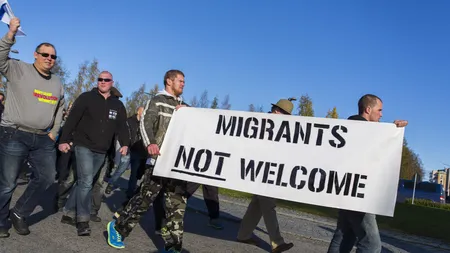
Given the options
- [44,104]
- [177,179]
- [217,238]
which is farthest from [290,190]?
[44,104]

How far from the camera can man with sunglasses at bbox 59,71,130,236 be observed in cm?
547

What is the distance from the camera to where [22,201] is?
5082 millimetres

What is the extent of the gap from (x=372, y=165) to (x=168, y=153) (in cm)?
227

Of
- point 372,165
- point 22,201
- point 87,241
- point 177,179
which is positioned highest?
point 372,165

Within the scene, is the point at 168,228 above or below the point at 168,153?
below

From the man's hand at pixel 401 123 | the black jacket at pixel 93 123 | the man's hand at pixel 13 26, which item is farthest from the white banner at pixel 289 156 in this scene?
the man's hand at pixel 13 26

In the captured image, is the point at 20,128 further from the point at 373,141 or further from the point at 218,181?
the point at 373,141

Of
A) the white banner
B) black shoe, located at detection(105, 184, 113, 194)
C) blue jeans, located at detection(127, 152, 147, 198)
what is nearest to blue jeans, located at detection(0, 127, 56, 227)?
the white banner

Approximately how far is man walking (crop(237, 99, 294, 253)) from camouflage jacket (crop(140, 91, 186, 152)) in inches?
61.5

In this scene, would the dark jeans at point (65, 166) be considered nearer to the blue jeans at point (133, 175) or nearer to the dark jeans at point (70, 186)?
the dark jeans at point (70, 186)

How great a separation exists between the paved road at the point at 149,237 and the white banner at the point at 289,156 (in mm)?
1195

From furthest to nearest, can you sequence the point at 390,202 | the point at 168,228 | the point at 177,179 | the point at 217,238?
the point at 217,238 < the point at 177,179 < the point at 168,228 < the point at 390,202

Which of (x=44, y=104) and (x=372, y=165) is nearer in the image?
(x=372, y=165)

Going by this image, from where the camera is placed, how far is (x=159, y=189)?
490 centimetres
